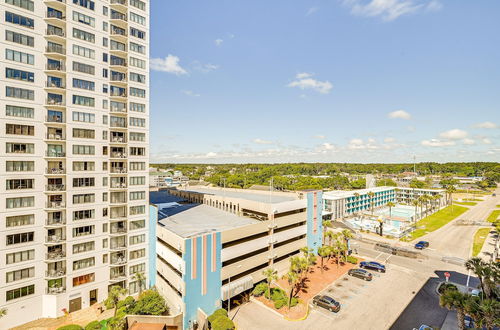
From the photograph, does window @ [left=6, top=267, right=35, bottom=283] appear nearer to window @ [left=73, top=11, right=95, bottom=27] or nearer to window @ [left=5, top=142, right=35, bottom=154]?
window @ [left=5, top=142, right=35, bottom=154]

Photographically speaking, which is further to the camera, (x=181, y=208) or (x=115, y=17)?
(x=181, y=208)

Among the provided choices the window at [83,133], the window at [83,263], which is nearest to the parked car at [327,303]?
the window at [83,263]

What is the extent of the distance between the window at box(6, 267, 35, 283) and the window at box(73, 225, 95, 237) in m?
7.45

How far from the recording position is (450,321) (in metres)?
40.2

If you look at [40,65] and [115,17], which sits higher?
[115,17]

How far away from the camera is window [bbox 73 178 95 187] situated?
43.1 meters

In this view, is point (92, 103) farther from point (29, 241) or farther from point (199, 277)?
point (199, 277)

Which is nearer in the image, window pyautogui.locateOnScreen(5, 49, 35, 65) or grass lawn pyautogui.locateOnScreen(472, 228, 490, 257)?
window pyautogui.locateOnScreen(5, 49, 35, 65)

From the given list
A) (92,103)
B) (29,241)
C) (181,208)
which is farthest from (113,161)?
(181,208)

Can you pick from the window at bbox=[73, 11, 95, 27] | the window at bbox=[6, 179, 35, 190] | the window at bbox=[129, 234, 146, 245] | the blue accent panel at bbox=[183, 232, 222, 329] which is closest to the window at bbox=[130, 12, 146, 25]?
the window at bbox=[73, 11, 95, 27]

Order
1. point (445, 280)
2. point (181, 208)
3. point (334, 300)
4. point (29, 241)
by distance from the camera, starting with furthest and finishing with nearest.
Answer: point (181, 208) < point (445, 280) < point (334, 300) < point (29, 241)

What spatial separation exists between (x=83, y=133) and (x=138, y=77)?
47.8 ft

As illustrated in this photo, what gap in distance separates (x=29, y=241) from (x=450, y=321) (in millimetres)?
67479

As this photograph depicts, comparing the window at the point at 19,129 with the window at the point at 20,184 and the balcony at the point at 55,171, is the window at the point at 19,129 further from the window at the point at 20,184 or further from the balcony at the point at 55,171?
the window at the point at 20,184
